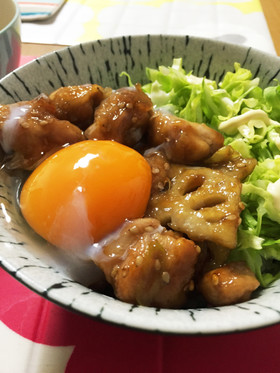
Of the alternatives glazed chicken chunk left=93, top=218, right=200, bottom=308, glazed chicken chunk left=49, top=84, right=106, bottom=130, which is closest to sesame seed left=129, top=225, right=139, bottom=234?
glazed chicken chunk left=93, top=218, right=200, bottom=308

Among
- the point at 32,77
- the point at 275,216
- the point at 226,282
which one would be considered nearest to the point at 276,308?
the point at 226,282

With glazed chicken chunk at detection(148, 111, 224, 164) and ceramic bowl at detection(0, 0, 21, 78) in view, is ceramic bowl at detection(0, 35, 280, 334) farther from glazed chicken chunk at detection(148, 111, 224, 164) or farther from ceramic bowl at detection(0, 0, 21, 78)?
glazed chicken chunk at detection(148, 111, 224, 164)

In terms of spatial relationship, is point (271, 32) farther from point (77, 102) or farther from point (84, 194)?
point (84, 194)

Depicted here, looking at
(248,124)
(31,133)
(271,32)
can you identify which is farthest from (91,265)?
(271,32)

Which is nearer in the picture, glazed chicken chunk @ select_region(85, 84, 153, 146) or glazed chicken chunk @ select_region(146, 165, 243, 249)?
glazed chicken chunk @ select_region(146, 165, 243, 249)

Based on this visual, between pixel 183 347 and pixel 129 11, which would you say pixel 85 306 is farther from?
pixel 129 11

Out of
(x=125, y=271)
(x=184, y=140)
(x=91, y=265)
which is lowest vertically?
(x=91, y=265)
